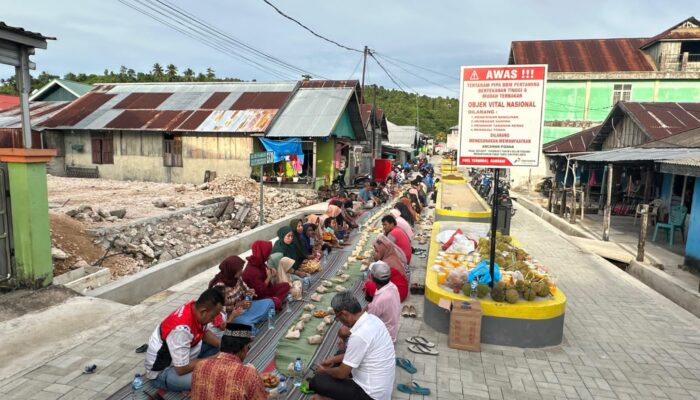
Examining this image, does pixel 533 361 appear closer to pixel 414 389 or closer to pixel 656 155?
pixel 414 389

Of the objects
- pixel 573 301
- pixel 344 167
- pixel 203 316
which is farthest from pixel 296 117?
pixel 203 316

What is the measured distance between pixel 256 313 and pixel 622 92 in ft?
96.7

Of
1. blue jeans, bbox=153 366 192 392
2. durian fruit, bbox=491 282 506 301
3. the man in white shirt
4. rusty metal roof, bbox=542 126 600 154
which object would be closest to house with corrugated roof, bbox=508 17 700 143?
rusty metal roof, bbox=542 126 600 154

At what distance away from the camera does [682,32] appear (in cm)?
2606

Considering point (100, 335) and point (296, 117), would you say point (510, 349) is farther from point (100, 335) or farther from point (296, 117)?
point (296, 117)

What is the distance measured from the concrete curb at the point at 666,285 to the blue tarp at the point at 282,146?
43.0 ft

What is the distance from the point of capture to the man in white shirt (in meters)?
3.29

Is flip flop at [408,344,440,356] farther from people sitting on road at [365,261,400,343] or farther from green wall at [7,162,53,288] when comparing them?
green wall at [7,162,53,288]

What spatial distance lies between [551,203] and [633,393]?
15.4m

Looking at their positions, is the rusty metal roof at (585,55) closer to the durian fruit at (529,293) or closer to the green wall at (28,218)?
the durian fruit at (529,293)

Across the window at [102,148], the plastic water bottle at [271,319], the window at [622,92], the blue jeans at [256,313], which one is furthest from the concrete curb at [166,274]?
the window at [622,92]

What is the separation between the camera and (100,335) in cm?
507

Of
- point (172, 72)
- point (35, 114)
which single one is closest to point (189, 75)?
point (172, 72)

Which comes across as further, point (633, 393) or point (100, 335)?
point (100, 335)
